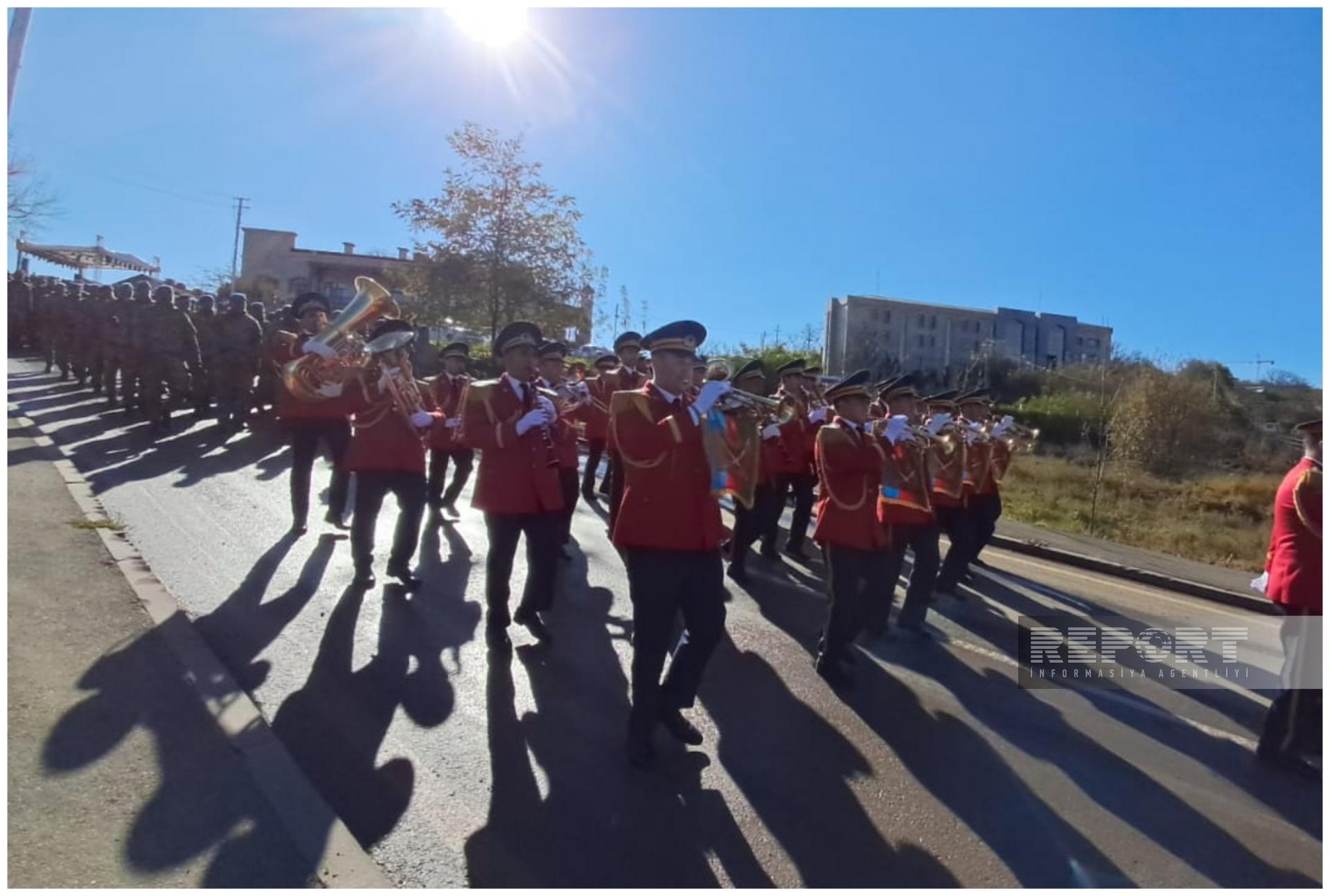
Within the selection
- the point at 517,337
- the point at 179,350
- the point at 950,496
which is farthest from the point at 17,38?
the point at 179,350

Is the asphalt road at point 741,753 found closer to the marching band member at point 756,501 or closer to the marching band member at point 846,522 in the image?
the marching band member at point 846,522

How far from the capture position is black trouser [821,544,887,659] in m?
5.34

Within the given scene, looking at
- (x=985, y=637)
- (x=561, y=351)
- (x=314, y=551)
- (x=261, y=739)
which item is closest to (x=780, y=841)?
(x=261, y=739)

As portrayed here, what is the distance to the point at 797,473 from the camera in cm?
912

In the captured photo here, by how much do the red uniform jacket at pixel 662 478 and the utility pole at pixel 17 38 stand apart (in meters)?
3.96

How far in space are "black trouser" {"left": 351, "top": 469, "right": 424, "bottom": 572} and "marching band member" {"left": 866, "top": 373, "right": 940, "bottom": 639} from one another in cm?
318

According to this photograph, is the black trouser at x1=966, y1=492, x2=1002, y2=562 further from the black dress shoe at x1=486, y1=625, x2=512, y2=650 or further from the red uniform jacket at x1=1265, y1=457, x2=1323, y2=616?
the black dress shoe at x1=486, y1=625, x2=512, y2=650

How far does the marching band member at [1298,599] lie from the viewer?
4.44 m

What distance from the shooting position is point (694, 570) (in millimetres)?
4309

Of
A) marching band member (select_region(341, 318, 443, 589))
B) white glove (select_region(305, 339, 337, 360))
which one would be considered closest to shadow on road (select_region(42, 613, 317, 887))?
marching band member (select_region(341, 318, 443, 589))

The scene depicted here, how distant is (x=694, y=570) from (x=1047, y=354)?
6020cm

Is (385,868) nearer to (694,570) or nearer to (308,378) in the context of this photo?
(694,570)

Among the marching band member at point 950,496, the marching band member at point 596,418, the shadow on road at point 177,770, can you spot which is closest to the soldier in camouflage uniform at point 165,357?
the marching band member at point 596,418

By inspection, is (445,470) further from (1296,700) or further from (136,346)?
(1296,700)
